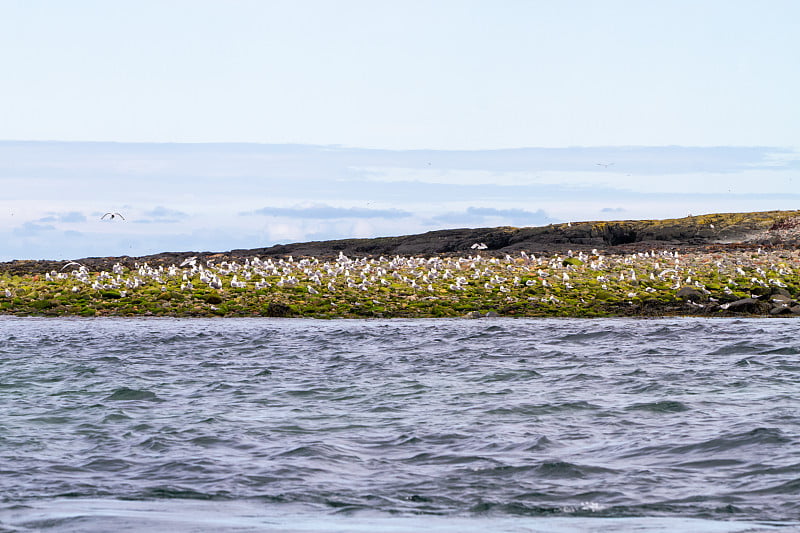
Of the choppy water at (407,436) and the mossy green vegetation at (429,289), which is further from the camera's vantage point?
the mossy green vegetation at (429,289)

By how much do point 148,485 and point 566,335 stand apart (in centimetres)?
1663

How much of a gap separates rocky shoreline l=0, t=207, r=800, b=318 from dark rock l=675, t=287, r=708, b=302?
0.05 meters

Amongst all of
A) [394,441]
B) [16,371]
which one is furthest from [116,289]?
[394,441]

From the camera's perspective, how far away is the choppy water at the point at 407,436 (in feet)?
26.3

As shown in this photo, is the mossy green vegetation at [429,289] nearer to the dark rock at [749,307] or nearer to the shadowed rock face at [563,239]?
the dark rock at [749,307]

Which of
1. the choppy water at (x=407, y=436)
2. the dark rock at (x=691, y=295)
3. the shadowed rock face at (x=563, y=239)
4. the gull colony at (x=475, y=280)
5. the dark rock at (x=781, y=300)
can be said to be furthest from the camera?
the shadowed rock face at (x=563, y=239)

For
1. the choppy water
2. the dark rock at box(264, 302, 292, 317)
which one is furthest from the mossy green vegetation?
the choppy water

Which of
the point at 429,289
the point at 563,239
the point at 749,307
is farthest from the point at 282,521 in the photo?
the point at 563,239

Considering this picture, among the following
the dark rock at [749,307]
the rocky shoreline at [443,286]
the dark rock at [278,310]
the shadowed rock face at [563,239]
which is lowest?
the dark rock at [749,307]

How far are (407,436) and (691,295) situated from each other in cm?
2303

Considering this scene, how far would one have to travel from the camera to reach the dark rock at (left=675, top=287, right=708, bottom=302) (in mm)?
31938

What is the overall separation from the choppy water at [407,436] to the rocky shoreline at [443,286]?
939 centimetres

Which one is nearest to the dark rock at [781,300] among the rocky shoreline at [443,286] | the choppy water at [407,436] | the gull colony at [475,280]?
the rocky shoreline at [443,286]

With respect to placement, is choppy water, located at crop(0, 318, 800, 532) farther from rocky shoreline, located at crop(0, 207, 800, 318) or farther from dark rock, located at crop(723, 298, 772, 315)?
rocky shoreline, located at crop(0, 207, 800, 318)
